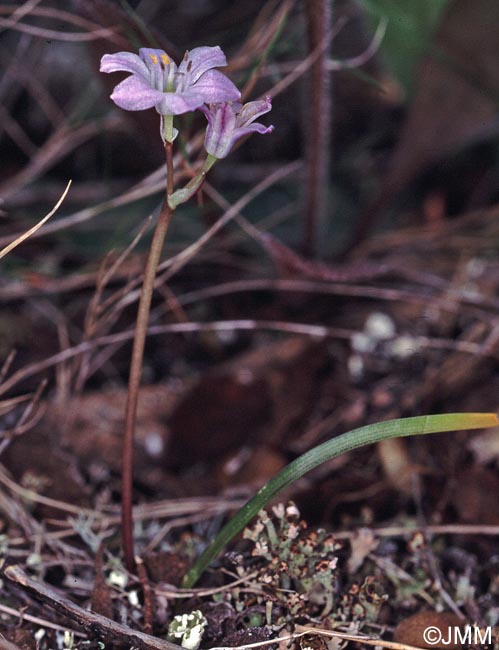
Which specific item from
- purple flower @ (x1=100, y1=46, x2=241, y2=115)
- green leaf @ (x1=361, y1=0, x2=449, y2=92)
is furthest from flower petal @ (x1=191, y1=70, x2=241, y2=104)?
green leaf @ (x1=361, y1=0, x2=449, y2=92)

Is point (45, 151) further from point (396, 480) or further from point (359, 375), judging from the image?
point (396, 480)

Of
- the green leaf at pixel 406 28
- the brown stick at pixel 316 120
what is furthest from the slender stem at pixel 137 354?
the green leaf at pixel 406 28

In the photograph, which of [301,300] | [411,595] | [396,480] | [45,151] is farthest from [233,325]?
[45,151]

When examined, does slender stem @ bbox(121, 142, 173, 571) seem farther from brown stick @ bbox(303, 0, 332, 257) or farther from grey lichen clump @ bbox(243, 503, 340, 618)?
brown stick @ bbox(303, 0, 332, 257)

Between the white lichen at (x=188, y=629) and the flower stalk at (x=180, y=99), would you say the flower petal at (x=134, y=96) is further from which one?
the white lichen at (x=188, y=629)

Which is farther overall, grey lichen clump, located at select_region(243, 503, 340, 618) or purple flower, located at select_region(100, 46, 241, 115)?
grey lichen clump, located at select_region(243, 503, 340, 618)

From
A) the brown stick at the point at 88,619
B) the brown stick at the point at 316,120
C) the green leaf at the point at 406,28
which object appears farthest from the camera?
the green leaf at the point at 406,28

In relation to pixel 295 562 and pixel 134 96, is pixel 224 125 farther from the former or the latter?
pixel 295 562
